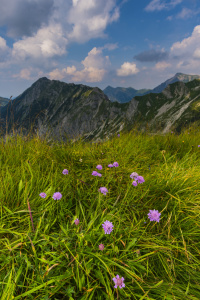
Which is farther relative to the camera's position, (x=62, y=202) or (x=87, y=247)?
(x=62, y=202)

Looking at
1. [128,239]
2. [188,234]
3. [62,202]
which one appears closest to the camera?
[128,239]

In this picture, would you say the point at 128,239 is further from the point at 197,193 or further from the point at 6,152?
the point at 6,152

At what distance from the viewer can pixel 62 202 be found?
2.52m

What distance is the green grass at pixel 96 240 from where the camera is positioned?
5.10 feet

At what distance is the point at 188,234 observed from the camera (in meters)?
2.16

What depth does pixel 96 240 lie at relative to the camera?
6.29 feet

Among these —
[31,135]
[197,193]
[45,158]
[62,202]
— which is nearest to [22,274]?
[62,202]

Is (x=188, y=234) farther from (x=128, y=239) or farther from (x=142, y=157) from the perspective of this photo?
(x=142, y=157)

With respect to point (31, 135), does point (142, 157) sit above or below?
below

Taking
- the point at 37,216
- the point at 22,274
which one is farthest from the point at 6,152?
the point at 22,274

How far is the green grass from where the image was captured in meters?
1.55

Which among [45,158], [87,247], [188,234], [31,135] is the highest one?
[31,135]

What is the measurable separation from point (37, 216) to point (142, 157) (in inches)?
128

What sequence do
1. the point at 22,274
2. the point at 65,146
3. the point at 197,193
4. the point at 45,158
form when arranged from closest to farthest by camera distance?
the point at 22,274
the point at 197,193
the point at 45,158
the point at 65,146
